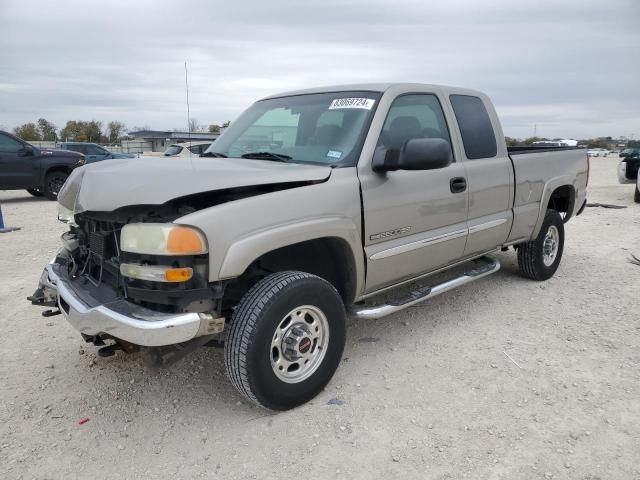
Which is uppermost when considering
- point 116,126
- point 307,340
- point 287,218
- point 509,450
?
point 116,126

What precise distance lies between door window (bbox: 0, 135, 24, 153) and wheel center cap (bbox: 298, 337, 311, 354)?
1159 cm

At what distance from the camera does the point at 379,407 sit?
301cm

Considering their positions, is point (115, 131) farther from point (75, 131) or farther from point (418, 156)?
point (418, 156)

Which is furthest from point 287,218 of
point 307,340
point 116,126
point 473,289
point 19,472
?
point 116,126

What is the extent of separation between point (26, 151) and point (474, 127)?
445 inches

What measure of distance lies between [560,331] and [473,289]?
1.20m

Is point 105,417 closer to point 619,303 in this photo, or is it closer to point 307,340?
point 307,340

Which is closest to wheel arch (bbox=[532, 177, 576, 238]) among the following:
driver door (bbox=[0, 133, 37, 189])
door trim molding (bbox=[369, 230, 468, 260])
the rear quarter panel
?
the rear quarter panel

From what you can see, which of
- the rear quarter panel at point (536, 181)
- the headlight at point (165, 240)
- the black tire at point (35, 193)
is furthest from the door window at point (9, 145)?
the rear quarter panel at point (536, 181)

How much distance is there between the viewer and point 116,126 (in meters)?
65.1

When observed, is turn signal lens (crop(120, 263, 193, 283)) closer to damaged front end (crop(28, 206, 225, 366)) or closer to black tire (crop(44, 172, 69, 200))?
damaged front end (crop(28, 206, 225, 366))

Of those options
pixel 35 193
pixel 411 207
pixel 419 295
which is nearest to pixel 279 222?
pixel 411 207

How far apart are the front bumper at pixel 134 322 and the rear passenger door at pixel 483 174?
250 cm

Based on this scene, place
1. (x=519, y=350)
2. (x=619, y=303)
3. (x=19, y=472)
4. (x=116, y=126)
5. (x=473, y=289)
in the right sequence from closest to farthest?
(x=19, y=472) → (x=519, y=350) → (x=619, y=303) → (x=473, y=289) → (x=116, y=126)
